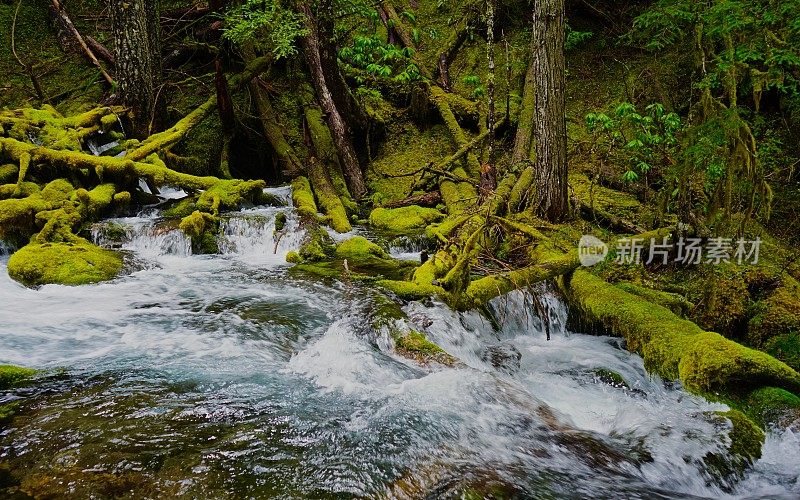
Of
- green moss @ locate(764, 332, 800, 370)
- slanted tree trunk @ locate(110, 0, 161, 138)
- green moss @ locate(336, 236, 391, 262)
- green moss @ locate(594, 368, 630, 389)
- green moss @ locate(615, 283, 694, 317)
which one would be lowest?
green moss @ locate(594, 368, 630, 389)

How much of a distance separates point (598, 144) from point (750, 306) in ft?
17.2

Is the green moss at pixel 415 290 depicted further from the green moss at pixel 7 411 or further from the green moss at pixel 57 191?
the green moss at pixel 57 191

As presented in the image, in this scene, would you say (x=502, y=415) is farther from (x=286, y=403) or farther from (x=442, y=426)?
(x=286, y=403)

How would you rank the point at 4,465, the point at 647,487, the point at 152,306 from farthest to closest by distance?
the point at 152,306, the point at 647,487, the point at 4,465

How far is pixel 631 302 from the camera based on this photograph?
4.58 metres

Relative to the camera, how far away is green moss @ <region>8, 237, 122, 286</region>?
5.58m

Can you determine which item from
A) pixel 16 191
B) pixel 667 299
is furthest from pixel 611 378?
pixel 16 191

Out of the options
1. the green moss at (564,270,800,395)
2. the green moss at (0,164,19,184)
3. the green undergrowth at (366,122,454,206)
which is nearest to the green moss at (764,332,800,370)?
the green moss at (564,270,800,395)

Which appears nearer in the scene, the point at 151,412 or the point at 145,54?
the point at 151,412

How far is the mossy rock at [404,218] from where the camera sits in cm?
852

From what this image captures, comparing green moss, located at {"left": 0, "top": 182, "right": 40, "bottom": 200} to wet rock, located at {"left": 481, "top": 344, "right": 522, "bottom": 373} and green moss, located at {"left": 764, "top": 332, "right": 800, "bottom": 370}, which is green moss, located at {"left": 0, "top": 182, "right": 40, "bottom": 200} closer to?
wet rock, located at {"left": 481, "top": 344, "right": 522, "bottom": 373}

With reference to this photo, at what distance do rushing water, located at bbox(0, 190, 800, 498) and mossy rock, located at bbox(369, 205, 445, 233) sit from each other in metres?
2.99

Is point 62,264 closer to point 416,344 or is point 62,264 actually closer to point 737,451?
point 416,344

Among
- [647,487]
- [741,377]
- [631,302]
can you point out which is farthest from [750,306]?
[647,487]
